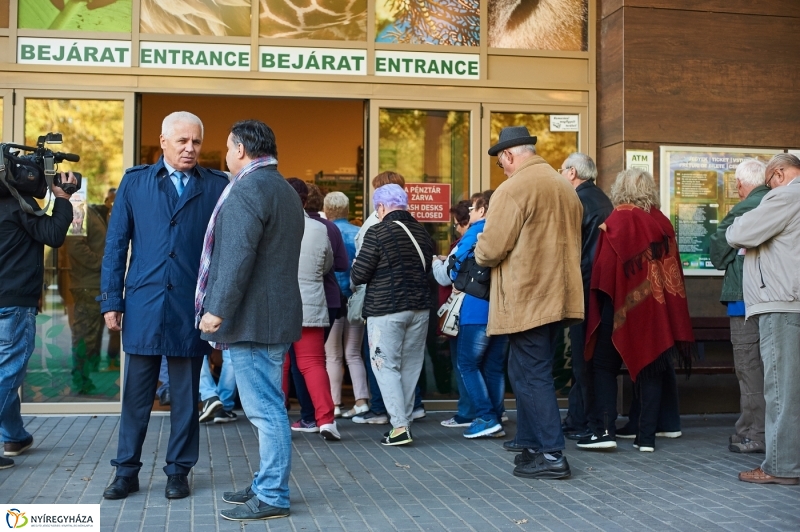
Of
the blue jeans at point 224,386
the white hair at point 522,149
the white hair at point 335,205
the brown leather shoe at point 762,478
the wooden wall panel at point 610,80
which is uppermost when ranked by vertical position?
the wooden wall panel at point 610,80

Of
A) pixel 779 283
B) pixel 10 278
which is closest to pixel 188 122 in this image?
pixel 10 278

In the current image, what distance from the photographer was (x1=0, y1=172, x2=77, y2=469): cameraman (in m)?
6.18

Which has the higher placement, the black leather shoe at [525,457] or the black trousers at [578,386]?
the black trousers at [578,386]

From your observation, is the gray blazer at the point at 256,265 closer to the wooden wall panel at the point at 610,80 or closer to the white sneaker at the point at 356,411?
the white sneaker at the point at 356,411

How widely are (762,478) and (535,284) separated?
179 cm

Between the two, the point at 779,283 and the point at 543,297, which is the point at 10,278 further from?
the point at 779,283

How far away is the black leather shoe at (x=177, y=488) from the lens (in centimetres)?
Answer: 532

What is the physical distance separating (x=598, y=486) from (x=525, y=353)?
91 centimetres

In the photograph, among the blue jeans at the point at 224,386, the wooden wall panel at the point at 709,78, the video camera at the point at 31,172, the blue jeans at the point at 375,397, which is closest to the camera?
the video camera at the point at 31,172

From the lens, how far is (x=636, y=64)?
8734 millimetres

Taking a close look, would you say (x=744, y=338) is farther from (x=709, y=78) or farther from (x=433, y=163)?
(x=433, y=163)

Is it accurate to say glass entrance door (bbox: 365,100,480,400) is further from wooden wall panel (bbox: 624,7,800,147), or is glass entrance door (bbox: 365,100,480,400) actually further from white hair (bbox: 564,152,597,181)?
white hair (bbox: 564,152,597,181)

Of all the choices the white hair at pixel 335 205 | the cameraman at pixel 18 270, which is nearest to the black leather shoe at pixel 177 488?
the cameraman at pixel 18 270

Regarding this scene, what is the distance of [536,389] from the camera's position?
19.7ft
